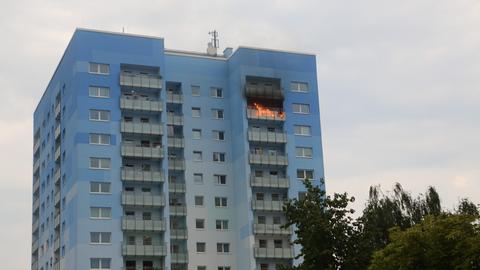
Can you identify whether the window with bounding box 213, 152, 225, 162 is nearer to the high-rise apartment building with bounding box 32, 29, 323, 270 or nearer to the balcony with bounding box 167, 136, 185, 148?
the high-rise apartment building with bounding box 32, 29, 323, 270

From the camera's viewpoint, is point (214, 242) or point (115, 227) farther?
point (214, 242)

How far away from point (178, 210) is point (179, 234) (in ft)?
9.72

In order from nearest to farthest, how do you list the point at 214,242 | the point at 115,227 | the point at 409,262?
the point at 409,262 < the point at 115,227 < the point at 214,242

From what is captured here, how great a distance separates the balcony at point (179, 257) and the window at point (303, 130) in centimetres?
2113

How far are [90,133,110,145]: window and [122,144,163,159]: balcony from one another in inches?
79.9

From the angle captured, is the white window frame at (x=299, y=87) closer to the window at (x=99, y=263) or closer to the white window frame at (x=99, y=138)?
the white window frame at (x=99, y=138)

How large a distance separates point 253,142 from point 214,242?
1320 cm

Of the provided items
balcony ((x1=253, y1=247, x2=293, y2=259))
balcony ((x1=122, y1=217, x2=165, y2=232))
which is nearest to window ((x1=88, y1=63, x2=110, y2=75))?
balcony ((x1=122, y1=217, x2=165, y2=232))

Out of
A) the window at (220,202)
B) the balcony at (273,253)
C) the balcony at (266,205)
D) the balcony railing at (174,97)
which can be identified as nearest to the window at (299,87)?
the balcony railing at (174,97)

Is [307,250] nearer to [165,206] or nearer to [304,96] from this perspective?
[165,206]

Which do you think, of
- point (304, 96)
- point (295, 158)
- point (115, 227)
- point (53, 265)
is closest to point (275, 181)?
point (295, 158)

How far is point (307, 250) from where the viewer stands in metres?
59.2

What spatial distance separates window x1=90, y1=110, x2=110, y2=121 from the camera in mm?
98750

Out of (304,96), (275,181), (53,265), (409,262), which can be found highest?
(304,96)
